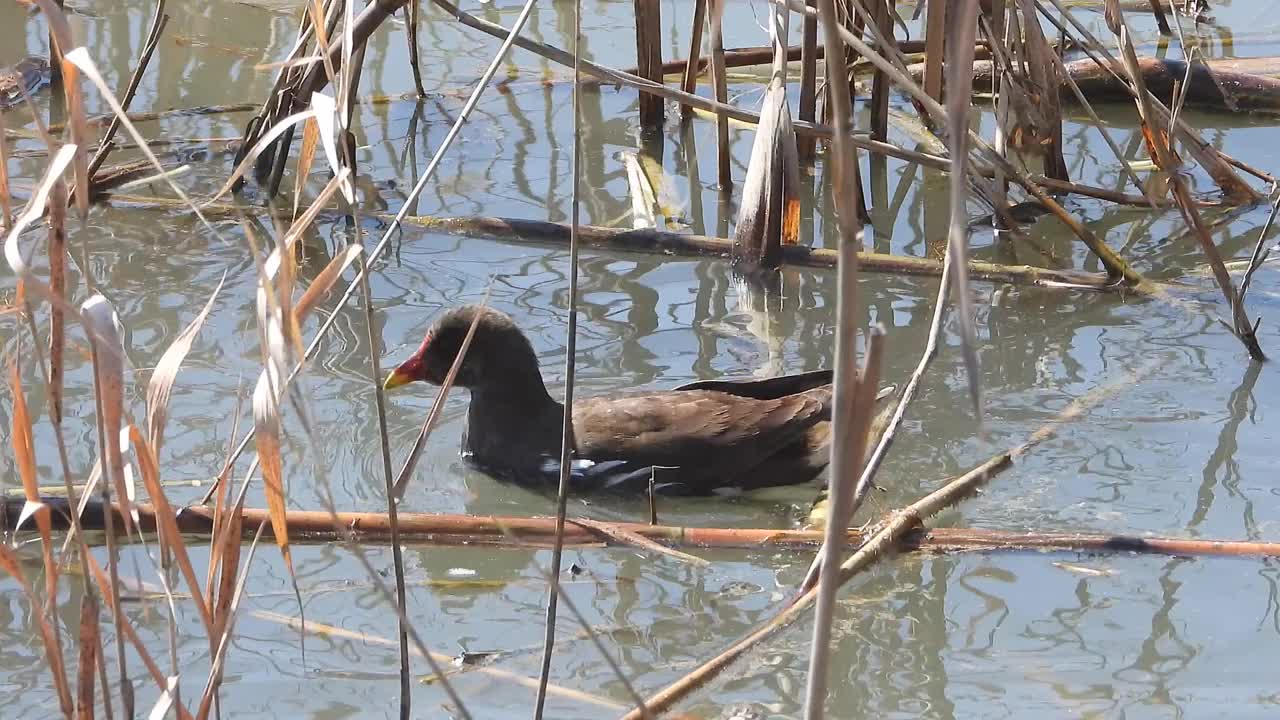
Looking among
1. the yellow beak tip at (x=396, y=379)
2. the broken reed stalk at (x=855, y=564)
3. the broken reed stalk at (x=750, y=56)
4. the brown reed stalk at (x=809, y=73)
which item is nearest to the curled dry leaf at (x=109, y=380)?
the broken reed stalk at (x=855, y=564)

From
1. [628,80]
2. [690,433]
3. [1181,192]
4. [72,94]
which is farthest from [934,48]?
[72,94]

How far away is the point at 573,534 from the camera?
13.0ft

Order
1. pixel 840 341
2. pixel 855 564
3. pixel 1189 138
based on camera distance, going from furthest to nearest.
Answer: pixel 1189 138
pixel 855 564
pixel 840 341

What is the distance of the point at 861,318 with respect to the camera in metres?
5.54

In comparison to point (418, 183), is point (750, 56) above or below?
above

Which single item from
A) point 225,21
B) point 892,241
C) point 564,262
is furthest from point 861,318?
point 225,21

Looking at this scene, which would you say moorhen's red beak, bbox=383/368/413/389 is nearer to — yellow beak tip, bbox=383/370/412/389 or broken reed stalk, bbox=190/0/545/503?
yellow beak tip, bbox=383/370/412/389

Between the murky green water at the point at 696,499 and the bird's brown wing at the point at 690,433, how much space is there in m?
0.13

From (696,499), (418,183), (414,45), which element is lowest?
(696,499)

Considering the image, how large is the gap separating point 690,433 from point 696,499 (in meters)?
0.21

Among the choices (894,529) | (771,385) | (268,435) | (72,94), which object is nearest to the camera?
(72,94)

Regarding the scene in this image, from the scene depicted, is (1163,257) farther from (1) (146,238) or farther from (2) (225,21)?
(2) (225,21)

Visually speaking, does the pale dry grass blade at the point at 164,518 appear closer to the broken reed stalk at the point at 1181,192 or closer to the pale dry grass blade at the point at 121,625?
the pale dry grass blade at the point at 121,625

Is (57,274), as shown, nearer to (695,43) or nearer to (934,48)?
(934,48)
